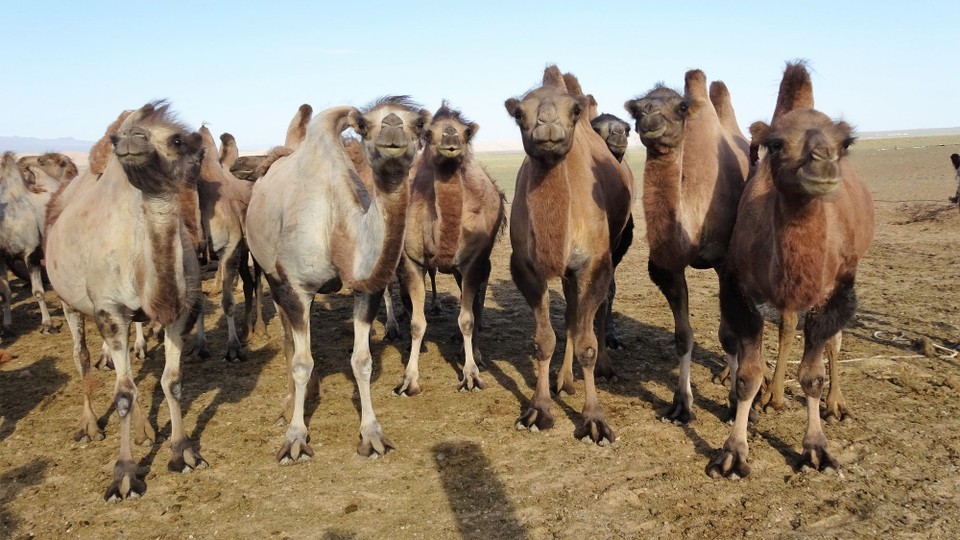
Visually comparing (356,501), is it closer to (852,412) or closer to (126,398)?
(126,398)

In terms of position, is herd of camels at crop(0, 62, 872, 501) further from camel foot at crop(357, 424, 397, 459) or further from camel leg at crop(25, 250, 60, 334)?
camel leg at crop(25, 250, 60, 334)

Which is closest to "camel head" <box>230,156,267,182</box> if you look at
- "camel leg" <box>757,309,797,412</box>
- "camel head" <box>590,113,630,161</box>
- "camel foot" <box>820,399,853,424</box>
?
"camel head" <box>590,113,630,161</box>

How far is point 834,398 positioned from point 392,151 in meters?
4.25

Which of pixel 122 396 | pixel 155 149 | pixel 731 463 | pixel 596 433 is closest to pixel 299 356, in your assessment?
pixel 122 396

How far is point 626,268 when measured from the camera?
1330cm

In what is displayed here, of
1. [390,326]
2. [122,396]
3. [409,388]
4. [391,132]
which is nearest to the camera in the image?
[391,132]

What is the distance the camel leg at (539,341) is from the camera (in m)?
5.84

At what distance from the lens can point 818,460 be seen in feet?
15.9

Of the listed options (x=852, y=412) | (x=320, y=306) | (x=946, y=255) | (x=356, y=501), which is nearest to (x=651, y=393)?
(x=852, y=412)

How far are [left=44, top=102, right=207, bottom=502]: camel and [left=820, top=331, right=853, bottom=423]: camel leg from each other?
5164 mm

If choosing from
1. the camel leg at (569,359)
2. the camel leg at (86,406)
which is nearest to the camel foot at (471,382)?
the camel leg at (569,359)

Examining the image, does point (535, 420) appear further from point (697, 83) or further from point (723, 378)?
point (697, 83)

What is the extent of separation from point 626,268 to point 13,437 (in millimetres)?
10292

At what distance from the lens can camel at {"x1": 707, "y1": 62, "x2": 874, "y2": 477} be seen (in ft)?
13.6
